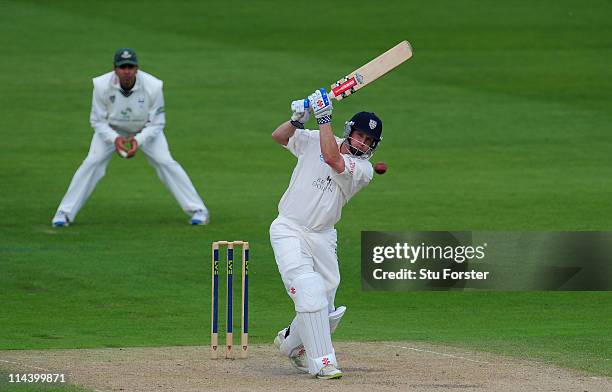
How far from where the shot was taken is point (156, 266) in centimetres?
1427

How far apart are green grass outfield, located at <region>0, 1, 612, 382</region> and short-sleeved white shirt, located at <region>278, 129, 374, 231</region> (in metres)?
1.90

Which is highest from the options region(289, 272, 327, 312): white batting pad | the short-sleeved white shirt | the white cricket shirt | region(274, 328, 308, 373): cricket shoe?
the white cricket shirt

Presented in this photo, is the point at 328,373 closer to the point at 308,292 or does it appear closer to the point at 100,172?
the point at 308,292

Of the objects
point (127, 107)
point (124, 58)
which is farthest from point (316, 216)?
point (127, 107)

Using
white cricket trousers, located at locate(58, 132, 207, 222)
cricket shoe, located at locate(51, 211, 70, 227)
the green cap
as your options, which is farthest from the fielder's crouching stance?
cricket shoe, located at locate(51, 211, 70, 227)

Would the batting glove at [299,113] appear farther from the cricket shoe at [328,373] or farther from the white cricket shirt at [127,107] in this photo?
the white cricket shirt at [127,107]

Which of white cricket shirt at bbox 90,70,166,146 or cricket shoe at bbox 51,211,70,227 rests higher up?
white cricket shirt at bbox 90,70,166,146

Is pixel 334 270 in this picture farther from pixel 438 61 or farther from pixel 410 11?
pixel 410 11

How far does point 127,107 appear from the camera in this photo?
15.9m

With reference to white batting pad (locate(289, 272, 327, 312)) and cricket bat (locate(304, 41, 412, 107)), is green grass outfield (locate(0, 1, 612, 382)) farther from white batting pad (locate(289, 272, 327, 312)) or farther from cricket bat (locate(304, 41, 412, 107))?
cricket bat (locate(304, 41, 412, 107))

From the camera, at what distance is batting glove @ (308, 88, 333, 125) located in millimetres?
9500

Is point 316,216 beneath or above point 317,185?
beneath

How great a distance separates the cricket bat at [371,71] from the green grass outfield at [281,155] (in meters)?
2.29

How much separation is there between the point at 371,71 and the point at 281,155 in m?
11.5
